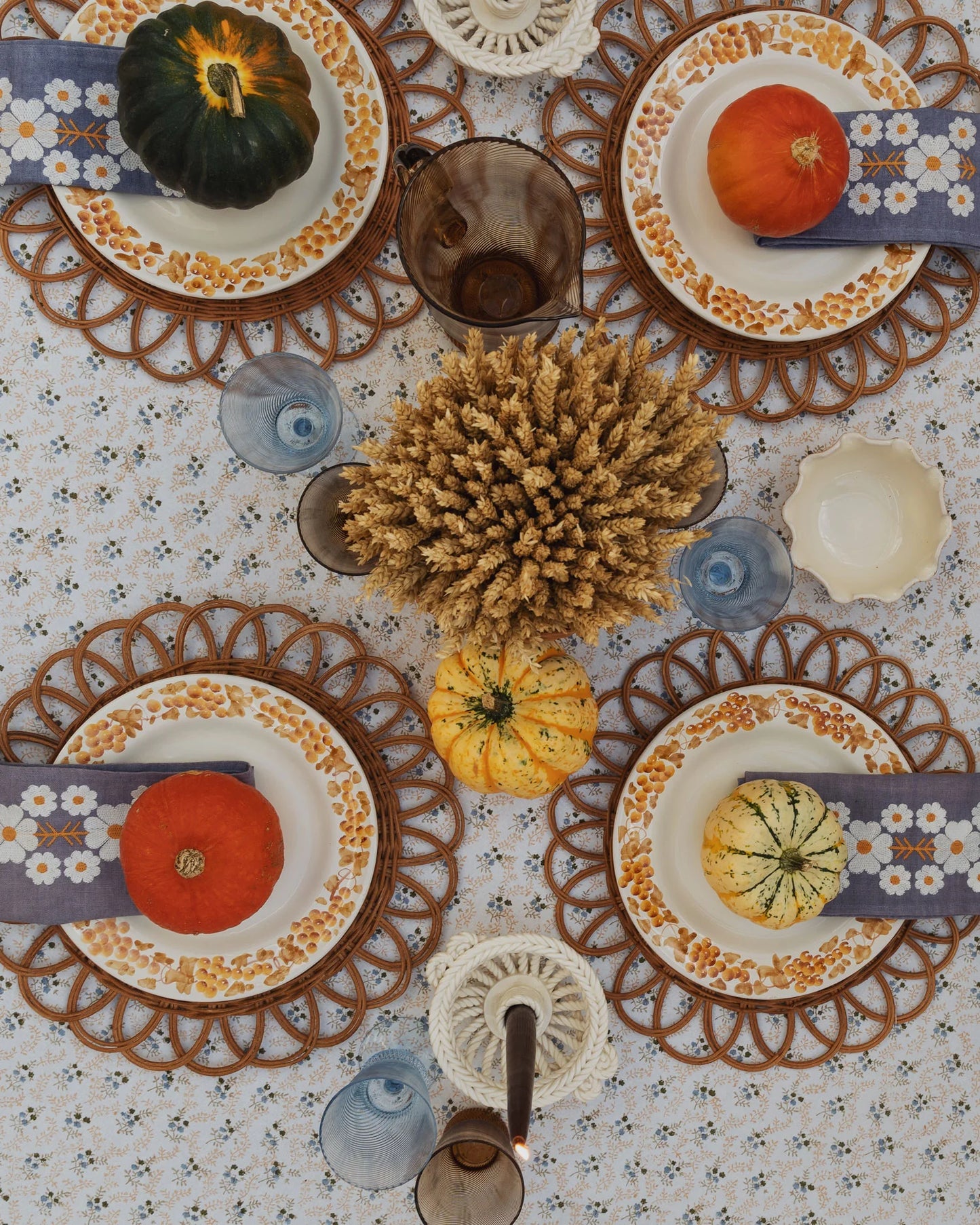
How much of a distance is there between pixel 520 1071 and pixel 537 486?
689 mm

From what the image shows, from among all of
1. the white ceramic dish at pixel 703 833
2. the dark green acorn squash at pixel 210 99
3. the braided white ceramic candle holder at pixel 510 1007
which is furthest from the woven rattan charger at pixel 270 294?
the braided white ceramic candle holder at pixel 510 1007

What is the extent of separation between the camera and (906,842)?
1298 mm

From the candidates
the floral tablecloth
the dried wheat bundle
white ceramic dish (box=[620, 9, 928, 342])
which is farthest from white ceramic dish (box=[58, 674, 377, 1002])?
white ceramic dish (box=[620, 9, 928, 342])

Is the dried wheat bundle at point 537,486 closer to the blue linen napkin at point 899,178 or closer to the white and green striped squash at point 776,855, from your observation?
the white and green striped squash at point 776,855

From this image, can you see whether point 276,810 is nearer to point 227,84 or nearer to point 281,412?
point 281,412

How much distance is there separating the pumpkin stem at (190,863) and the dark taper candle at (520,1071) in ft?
1.45

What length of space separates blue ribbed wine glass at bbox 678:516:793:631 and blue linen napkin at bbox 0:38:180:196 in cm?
93

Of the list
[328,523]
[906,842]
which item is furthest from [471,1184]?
[328,523]

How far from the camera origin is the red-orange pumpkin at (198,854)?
1.08m

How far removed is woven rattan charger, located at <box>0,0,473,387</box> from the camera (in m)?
1.24

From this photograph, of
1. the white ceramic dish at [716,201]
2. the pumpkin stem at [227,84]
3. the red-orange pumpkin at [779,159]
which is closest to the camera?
the pumpkin stem at [227,84]

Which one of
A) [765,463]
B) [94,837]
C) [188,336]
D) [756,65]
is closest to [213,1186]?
[94,837]

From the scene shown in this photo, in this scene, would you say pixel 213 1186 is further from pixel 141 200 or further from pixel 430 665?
pixel 141 200

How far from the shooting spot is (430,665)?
131 cm
